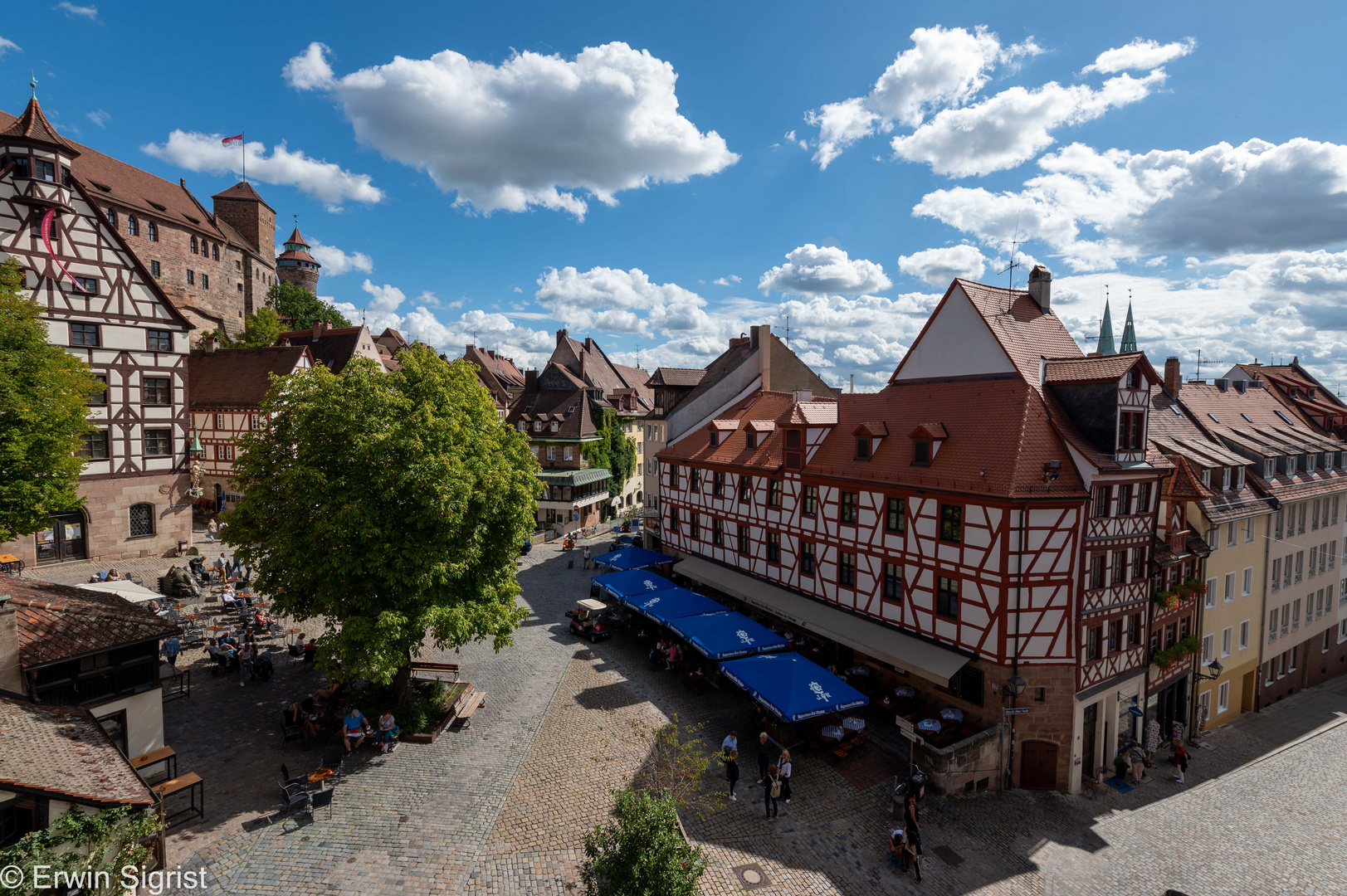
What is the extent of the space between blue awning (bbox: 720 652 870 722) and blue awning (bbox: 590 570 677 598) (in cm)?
707

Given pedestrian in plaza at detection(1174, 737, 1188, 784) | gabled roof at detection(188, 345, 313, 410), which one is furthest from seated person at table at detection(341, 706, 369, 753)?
gabled roof at detection(188, 345, 313, 410)

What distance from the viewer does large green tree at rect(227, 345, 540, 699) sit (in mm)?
15383

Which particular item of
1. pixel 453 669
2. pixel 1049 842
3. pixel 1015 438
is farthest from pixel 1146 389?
pixel 453 669

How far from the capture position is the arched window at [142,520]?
106 ft

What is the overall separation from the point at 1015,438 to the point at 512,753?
54.8 feet

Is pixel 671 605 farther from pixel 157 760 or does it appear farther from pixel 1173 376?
pixel 1173 376

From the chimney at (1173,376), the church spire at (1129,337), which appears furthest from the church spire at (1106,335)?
the chimney at (1173,376)

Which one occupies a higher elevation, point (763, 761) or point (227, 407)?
point (227, 407)

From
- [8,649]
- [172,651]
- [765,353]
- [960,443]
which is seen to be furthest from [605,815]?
[765,353]

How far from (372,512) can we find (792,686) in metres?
11.8

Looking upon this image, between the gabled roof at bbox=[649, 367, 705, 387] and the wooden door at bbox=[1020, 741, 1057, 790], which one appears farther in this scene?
the gabled roof at bbox=[649, 367, 705, 387]

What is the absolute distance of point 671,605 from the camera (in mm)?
24203

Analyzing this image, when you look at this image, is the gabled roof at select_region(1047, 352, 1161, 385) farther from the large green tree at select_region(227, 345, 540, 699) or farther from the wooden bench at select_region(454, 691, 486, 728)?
the wooden bench at select_region(454, 691, 486, 728)

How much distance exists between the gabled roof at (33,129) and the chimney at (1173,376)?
48.1 meters
